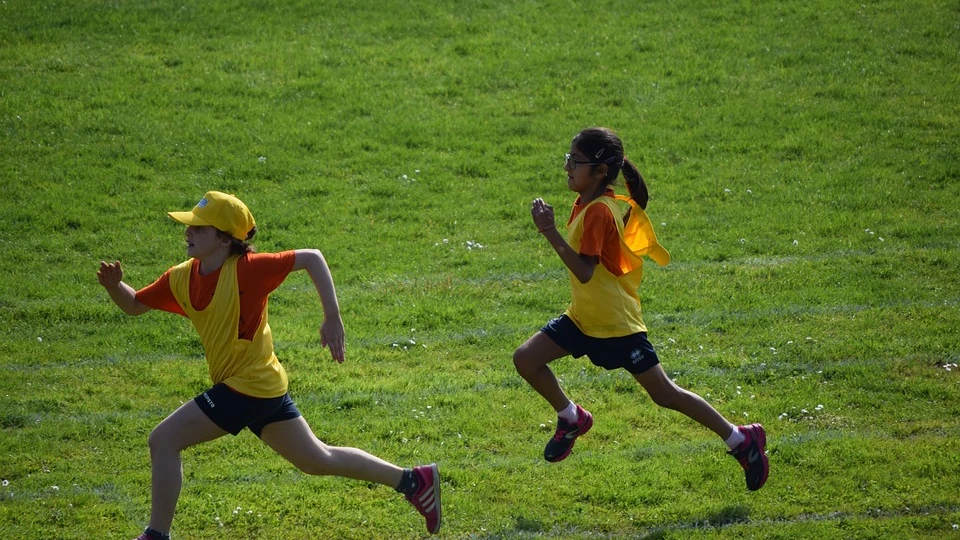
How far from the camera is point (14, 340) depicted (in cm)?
846

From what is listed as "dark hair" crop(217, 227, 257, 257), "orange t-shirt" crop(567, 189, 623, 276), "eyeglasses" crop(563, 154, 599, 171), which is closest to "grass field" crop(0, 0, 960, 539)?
"orange t-shirt" crop(567, 189, 623, 276)

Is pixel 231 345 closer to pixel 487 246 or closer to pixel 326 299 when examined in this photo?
pixel 326 299

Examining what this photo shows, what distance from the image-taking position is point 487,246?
10508mm

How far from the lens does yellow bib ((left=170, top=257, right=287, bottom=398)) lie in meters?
5.25

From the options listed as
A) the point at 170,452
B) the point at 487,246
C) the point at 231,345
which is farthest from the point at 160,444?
the point at 487,246

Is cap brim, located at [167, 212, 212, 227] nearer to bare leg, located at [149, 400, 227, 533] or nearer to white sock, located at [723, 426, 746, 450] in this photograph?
bare leg, located at [149, 400, 227, 533]

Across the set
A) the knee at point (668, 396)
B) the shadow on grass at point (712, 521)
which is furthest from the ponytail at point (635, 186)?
the shadow on grass at point (712, 521)

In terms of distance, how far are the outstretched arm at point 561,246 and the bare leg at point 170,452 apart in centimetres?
192

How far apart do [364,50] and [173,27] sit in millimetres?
2739

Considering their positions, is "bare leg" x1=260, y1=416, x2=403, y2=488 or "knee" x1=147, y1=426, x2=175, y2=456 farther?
"bare leg" x1=260, y1=416, x2=403, y2=488

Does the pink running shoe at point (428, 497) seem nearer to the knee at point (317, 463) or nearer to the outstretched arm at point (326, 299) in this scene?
the knee at point (317, 463)

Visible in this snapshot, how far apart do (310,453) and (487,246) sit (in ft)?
17.5

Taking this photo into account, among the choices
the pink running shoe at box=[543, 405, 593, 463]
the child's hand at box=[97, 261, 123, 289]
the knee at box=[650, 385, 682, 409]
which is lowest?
the pink running shoe at box=[543, 405, 593, 463]

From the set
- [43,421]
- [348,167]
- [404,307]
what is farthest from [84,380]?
[348,167]
